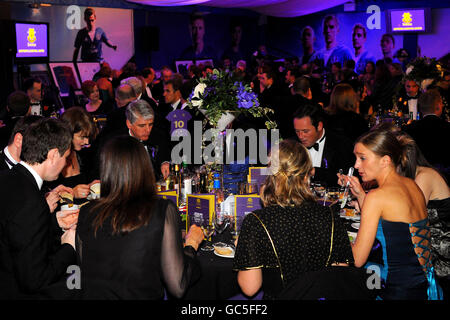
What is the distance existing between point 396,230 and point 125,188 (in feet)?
4.62

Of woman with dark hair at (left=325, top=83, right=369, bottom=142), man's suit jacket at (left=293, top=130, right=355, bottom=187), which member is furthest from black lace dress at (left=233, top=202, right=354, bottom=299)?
woman with dark hair at (left=325, top=83, right=369, bottom=142)

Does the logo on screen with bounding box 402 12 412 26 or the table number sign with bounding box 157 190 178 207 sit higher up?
the logo on screen with bounding box 402 12 412 26

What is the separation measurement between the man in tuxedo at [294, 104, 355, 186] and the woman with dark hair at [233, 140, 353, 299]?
6.78 feet

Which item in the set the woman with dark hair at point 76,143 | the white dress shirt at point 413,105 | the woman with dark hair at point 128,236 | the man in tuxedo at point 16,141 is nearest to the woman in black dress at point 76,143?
the woman with dark hair at point 76,143

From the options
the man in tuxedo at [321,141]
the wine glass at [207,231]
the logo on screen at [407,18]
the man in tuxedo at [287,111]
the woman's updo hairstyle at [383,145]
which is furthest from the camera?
the logo on screen at [407,18]

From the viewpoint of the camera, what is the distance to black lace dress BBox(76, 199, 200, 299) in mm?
1983

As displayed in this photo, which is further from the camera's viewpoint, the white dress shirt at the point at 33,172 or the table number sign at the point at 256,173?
the table number sign at the point at 256,173

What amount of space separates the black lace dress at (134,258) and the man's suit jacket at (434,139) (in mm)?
3642

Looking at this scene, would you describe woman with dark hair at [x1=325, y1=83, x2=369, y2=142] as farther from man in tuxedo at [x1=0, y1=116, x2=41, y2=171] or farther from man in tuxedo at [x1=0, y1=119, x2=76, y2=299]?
man in tuxedo at [x1=0, y1=119, x2=76, y2=299]

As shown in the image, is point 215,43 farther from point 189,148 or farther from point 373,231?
point 373,231

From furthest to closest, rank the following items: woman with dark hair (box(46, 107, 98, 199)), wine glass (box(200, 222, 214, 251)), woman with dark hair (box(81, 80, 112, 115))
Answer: woman with dark hair (box(81, 80, 112, 115)) < woman with dark hair (box(46, 107, 98, 199)) < wine glass (box(200, 222, 214, 251))

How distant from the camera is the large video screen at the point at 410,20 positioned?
1199 cm

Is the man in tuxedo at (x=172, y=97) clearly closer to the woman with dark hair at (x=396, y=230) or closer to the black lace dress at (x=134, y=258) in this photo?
the woman with dark hair at (x=396, y=230)

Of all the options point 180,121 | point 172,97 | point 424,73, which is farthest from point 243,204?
point 424,73
